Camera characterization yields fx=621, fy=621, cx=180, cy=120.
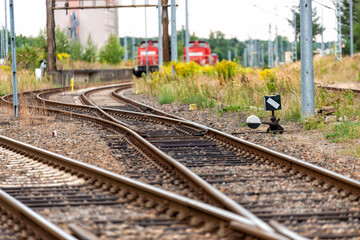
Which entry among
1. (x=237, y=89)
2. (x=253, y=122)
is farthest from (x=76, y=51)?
(x=253, y=122)

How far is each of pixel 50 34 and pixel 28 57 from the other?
5.12 m

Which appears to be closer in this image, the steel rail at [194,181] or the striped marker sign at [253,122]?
the steel rail at [194,181]

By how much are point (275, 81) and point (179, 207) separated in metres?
13.1

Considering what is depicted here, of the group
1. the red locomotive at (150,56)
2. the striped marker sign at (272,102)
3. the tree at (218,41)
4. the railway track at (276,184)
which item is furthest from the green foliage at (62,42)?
the tree at (218,41)

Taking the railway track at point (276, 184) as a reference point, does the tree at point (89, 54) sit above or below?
above

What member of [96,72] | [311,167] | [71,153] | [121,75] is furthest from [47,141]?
[121,75]

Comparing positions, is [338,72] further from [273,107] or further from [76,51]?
[76,51]

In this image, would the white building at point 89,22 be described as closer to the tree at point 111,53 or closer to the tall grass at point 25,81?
the tree at point 111,53

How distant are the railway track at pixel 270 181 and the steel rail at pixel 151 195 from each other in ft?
1.95

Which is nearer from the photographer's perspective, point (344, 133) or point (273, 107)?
point (344, 133)

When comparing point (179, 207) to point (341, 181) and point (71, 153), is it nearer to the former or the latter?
point (341, 181)

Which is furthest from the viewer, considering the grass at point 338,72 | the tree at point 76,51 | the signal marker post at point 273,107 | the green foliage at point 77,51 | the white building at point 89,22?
the white building at point 89,22

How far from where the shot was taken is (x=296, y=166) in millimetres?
7973

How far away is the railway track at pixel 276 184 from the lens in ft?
18.2
